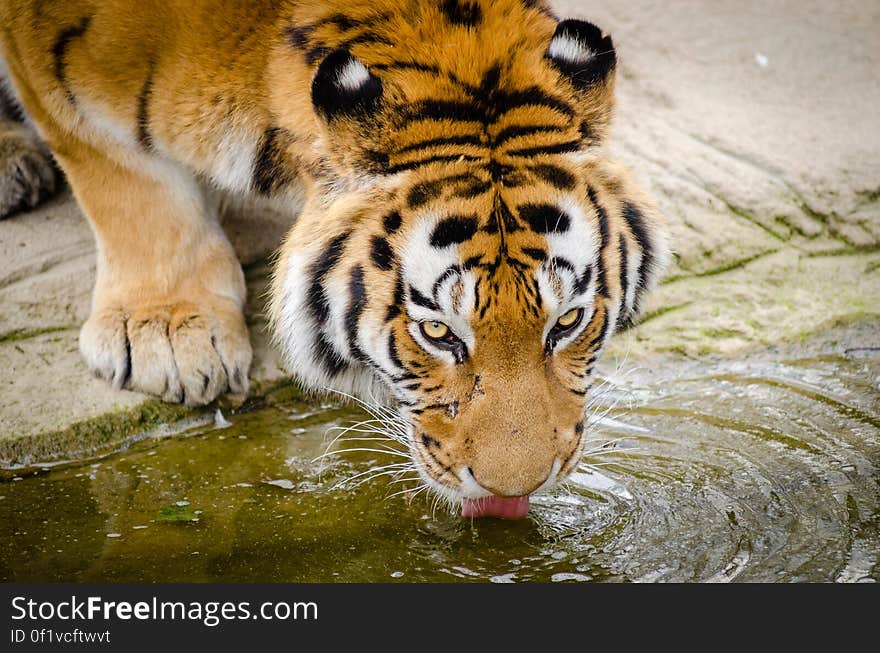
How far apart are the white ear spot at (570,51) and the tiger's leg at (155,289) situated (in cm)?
134

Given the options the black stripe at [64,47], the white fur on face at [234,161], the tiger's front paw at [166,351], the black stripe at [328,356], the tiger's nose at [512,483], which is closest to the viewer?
the tiger's nose at [512,483]

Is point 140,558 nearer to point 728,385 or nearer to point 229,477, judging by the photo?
point 229,477

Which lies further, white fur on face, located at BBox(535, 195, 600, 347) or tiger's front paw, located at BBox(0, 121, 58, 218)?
tiger's front paw, located at BBox(0, 121, 58, 218)

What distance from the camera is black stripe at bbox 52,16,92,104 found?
10.1ft

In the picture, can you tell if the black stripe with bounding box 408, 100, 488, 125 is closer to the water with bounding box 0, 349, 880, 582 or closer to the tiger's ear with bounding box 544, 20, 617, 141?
the tiger's ear with bounding box 544, 20, 617, 141

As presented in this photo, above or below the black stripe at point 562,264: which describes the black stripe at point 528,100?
above

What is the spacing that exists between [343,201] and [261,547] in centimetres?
84

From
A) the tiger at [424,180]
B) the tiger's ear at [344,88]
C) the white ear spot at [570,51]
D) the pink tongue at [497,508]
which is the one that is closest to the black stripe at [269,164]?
the tiger at [424,180]

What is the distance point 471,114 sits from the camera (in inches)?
98.0

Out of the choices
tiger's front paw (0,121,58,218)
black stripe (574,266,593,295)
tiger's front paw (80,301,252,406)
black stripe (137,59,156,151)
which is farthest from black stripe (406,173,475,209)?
tiger's front paw (0,121,58,218)

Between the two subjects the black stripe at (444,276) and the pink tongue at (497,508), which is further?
the pink tongue at (497,508)

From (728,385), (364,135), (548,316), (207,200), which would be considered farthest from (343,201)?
(728,385)

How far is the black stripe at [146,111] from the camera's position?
3.01 m

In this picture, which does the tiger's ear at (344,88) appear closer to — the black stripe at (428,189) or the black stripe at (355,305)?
the black stripe at (428,189)
